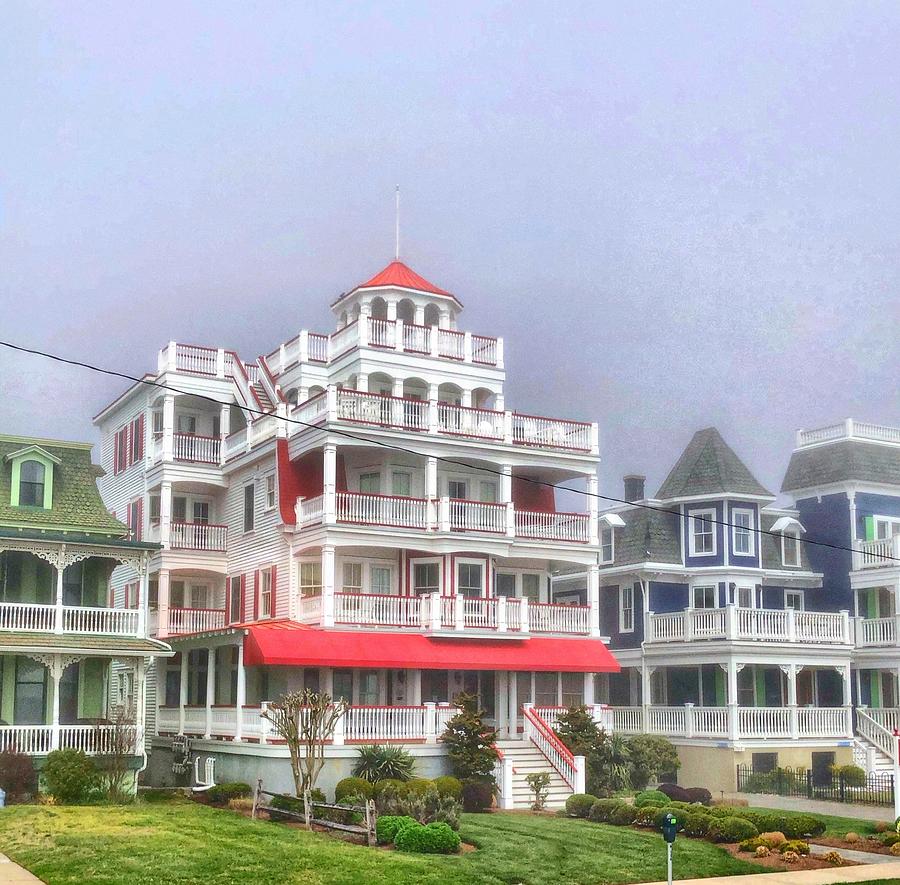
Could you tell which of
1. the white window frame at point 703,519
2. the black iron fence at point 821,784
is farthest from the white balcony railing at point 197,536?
the black iron fence at point 821,784

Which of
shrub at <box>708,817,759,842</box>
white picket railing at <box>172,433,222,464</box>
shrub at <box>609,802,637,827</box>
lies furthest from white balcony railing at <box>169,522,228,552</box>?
shrub at <box>708,817,759,842</box>

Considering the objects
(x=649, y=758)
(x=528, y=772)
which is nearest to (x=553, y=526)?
(x=649, y=758)

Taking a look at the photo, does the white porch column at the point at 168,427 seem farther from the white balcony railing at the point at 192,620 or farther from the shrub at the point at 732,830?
the shrub at the point at 732,830

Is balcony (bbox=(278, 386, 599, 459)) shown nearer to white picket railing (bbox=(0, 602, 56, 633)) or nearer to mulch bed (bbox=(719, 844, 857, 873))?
white picket railing (bbox=(0, 602, 56, 633))

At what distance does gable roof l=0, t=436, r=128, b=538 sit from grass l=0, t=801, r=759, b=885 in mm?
9019

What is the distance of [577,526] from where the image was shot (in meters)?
43.9

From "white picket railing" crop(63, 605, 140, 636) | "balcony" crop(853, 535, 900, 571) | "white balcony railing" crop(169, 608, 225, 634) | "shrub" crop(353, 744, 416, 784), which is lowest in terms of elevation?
"shrub" crop(353, 744, 416, 784)

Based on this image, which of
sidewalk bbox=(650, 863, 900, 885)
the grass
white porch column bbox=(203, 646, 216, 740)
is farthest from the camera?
white porch column bbox=(203, 646, 216, 740)

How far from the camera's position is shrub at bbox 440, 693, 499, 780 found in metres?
36.1

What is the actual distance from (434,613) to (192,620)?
9672 mm

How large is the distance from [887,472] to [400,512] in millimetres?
21136

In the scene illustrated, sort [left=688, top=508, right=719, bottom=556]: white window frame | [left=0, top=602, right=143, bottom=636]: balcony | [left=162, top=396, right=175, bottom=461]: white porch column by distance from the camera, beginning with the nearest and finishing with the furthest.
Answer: [left=0, top=602, right=143, bottom=636]: balcony < [left=162, top=396, right=175, bottom=461]: white porch column < [left=688, top=508, right=719, bottom=556]: white window frame

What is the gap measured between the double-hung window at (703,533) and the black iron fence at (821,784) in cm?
899

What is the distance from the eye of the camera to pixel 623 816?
1211 inches
